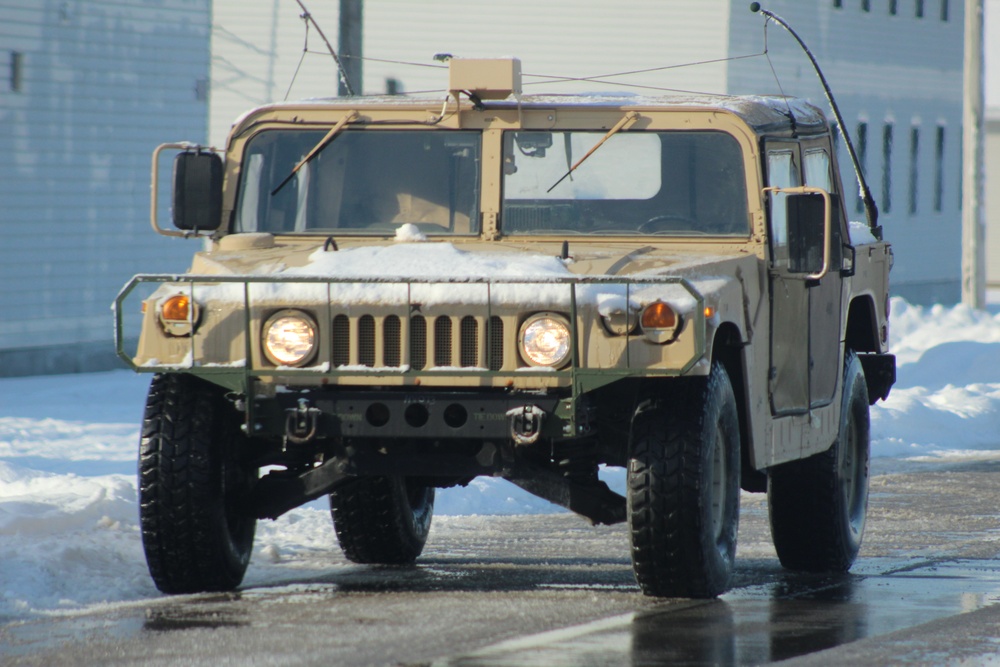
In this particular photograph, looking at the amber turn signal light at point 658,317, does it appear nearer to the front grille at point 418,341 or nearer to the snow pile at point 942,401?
the front grille at point 418,341

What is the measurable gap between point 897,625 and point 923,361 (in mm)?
15441

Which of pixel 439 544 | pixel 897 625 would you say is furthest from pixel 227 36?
pixel 897 625

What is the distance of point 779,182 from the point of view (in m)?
9.07

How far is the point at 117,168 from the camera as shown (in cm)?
2305

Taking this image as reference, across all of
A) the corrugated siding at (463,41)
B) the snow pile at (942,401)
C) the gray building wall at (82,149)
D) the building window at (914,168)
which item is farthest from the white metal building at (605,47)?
the snow pile at (942,401)

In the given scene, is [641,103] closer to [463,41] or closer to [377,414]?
[377,414]

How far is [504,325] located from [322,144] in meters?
1.78

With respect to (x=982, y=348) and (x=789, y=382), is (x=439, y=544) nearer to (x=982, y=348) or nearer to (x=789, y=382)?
(x=789, y=382)

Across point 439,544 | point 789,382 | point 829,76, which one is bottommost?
point 439,544

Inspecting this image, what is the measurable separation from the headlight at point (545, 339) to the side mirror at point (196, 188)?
6.60ft

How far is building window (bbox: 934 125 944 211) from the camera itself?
39.0 metres

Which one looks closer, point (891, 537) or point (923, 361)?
point (891, 537)

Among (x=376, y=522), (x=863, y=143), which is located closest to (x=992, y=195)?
(x=863, y=143)

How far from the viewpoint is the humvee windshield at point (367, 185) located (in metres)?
8.76
